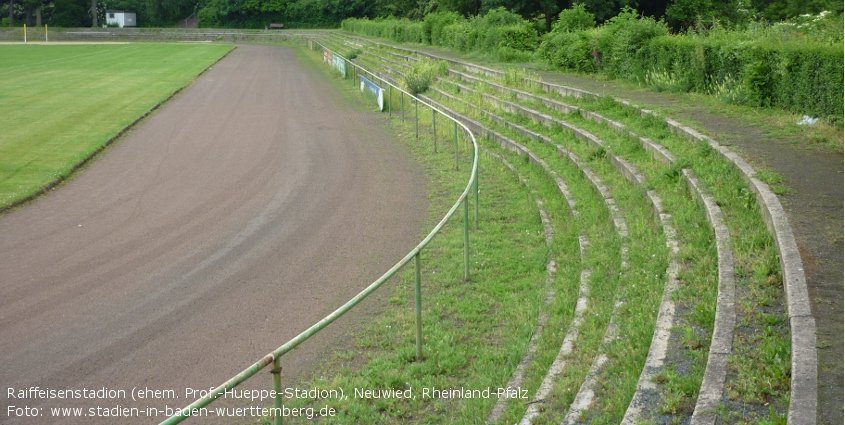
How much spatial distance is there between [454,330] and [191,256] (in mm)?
4437

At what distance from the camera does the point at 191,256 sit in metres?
10.8

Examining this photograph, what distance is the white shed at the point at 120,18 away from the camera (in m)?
98.9

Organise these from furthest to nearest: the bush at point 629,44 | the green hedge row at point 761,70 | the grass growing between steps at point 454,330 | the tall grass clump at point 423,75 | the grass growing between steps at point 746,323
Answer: the tall grass clump at point 423,75
the bush at point 629,44
the green hedge row at point 761,70
the grass growing between steps at point 454,330
the grass growing between steps at point 746,323

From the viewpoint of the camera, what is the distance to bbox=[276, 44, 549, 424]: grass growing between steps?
6.43 metres

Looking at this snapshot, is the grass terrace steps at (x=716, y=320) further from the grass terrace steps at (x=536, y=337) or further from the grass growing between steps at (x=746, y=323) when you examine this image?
the grass terrace steps at (x=536, y=337)

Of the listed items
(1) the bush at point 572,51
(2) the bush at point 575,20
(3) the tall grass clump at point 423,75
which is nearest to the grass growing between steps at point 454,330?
(1) the bush at point 572,51

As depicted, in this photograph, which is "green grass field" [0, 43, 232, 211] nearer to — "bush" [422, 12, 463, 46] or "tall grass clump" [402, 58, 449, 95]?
"tall grass clump" [402, 58, 449, 95]

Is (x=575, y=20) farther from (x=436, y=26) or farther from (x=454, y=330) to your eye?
(x=454, y=330)

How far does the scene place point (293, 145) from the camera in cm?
1959

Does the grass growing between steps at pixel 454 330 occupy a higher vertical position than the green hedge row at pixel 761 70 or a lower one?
lower

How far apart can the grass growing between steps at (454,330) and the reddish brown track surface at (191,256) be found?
55 cm

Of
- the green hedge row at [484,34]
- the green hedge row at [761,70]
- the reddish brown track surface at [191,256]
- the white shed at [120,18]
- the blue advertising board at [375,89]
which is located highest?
the white shed at [120,18]

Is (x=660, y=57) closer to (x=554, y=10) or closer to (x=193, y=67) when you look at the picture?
(x=554, y=10)

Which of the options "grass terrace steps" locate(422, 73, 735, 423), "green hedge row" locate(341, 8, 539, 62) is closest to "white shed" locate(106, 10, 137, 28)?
"green hedge row" locate(341, 8, 539, 62)
